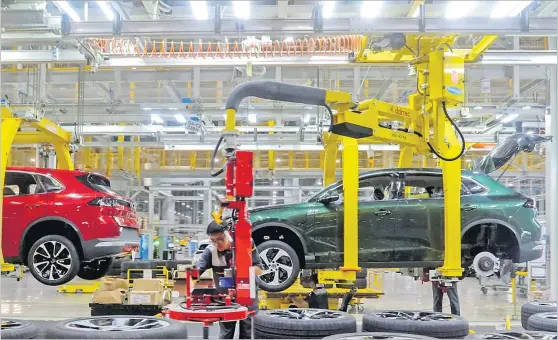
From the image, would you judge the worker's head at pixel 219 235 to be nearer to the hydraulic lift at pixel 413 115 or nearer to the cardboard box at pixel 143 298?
the hydraulic lift at pixel 413 115

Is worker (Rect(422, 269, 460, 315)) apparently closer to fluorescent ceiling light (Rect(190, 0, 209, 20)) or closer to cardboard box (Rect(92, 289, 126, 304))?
fluorescent ceiling light (Rect(190, 0, 209, 20))

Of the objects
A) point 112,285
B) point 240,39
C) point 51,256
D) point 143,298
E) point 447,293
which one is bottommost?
point 143,298

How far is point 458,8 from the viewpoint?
5469 mm

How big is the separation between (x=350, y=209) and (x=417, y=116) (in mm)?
1410

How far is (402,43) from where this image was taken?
645 cm

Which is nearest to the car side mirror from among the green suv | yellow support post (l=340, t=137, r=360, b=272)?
the green suv

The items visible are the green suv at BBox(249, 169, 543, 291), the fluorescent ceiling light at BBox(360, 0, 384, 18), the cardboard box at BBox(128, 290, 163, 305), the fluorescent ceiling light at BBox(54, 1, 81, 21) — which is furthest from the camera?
the cardboard box at BBox(128, 290, 163, 305)

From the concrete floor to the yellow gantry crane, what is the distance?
13.0ft

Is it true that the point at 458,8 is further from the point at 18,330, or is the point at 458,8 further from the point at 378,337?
the point at 18,330

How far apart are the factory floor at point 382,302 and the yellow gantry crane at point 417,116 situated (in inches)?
136

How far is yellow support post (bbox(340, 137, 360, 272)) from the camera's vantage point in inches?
276

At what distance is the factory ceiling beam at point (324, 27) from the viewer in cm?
565

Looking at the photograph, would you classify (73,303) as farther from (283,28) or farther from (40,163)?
(283,28)

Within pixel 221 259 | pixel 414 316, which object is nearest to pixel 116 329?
pixel 221 259
